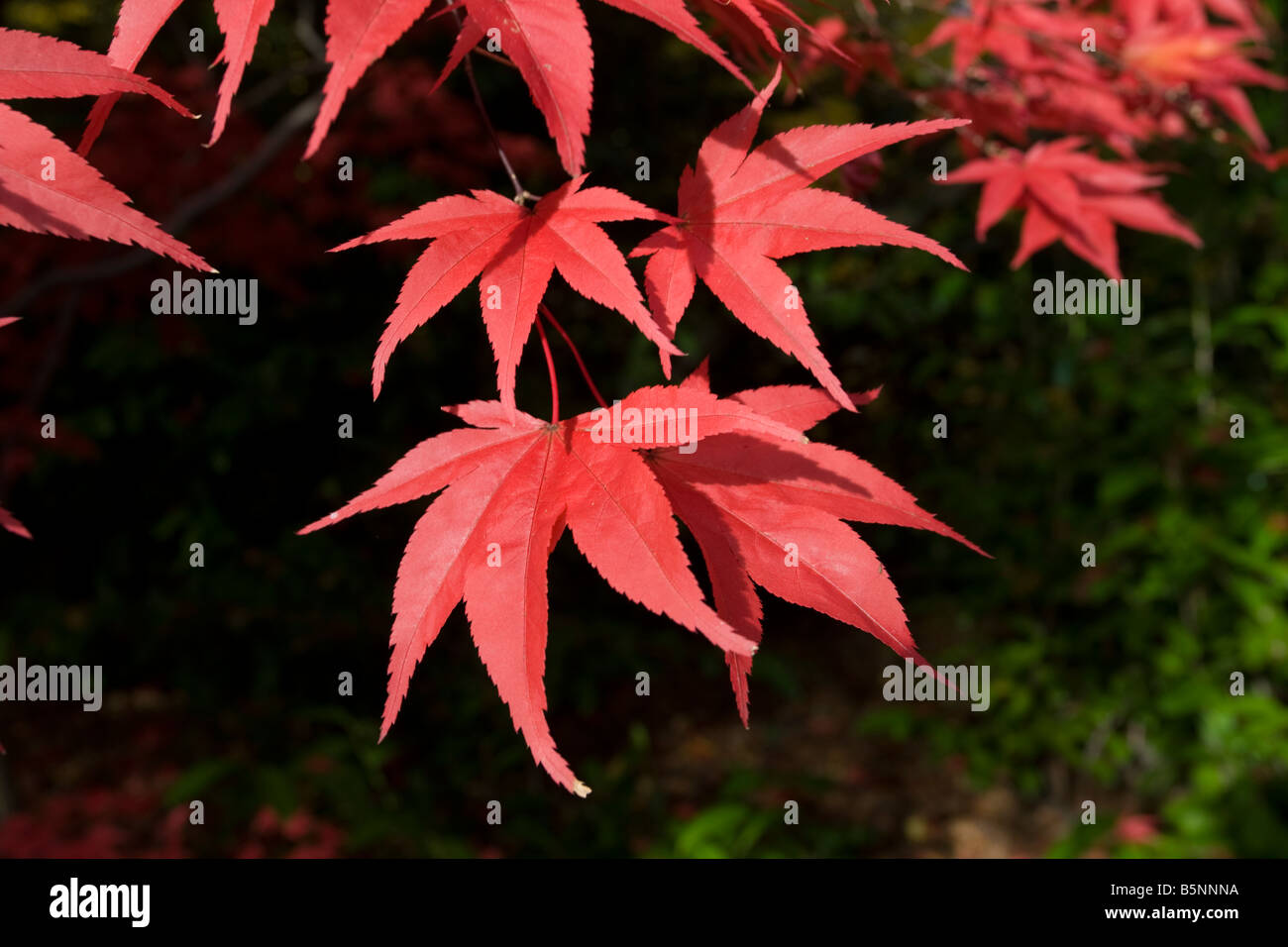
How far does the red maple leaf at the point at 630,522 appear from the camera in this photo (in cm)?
60

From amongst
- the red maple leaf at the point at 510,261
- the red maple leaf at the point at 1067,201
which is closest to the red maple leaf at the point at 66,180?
the red maple leaf at the point at 510,261

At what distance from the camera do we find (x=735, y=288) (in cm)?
69

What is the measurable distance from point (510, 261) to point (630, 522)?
205 millimetres

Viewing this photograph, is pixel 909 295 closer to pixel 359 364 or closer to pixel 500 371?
pixel 359 364

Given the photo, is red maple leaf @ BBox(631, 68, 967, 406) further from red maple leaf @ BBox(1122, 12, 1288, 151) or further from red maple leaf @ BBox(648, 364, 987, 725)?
red maple leaf @ BBox(1122, 12, 1288, 151)

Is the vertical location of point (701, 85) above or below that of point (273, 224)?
above

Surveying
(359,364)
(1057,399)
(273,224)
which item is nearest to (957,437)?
(1057,399)

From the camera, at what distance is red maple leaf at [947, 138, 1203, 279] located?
3.72 ft

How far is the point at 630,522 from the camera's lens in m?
0.62

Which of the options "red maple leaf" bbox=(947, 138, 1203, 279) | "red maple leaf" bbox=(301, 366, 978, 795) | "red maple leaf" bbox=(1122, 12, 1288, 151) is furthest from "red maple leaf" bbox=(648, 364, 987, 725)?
"red maple leaf" bbox=(1122, 12, 1288, 151)

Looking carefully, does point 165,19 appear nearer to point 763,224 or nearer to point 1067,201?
point 763,224

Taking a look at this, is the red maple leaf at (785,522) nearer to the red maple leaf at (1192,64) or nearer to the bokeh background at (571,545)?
the red maple leaf at (1192,64)

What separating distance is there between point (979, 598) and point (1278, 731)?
2.74 ft

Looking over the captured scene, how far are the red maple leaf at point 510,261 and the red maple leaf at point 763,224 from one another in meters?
0.07
